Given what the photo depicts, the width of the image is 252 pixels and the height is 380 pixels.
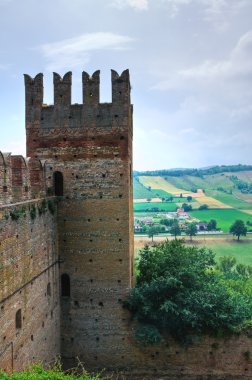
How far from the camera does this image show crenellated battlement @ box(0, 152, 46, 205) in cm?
1344

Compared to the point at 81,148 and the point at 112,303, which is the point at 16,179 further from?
the point at 112,303

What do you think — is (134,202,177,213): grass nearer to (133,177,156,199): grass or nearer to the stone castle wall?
(133,177,156,199): grass

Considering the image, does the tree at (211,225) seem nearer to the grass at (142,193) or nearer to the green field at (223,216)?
the green field at (223,216)

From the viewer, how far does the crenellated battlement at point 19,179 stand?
1344cm

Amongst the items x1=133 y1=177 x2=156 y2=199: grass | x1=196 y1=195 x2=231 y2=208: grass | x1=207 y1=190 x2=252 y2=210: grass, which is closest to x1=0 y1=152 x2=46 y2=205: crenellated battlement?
x1=196 y1=195 x2=231 y2=208: grass

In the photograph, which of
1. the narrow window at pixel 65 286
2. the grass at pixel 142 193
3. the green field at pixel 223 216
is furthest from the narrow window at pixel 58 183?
the grass at pixel 142 193

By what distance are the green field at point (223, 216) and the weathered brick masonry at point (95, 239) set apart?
77.1 m

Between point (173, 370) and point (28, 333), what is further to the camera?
point (173, 370)

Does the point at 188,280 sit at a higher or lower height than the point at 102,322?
higher

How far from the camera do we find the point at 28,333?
1520cm

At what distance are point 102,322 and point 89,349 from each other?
142 cm

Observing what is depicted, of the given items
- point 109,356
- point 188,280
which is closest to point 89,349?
point 109,356

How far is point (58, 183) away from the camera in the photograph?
1912cm

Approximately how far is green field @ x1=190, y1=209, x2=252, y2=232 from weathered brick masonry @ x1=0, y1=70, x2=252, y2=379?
77.1 metres
